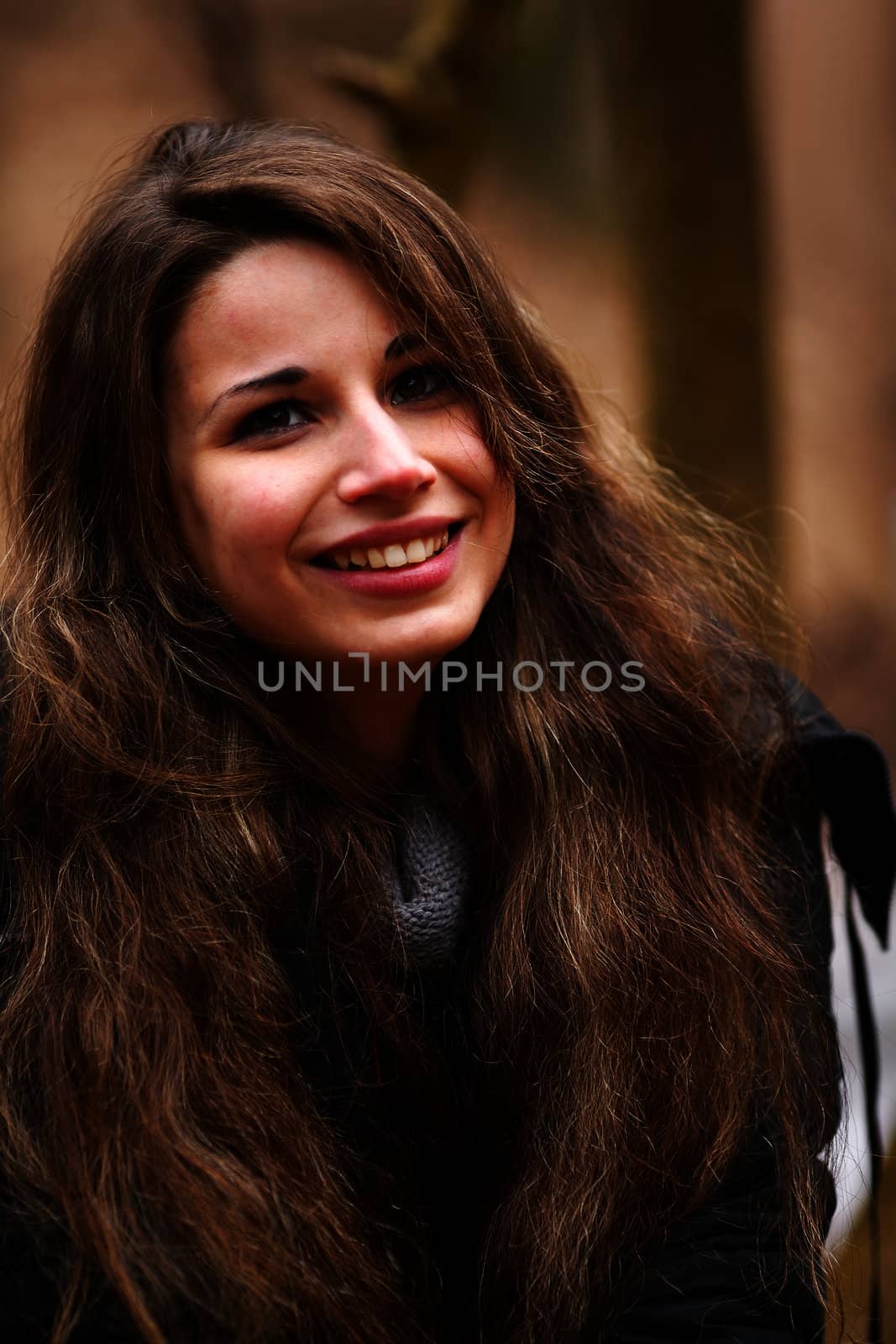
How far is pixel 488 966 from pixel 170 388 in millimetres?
766

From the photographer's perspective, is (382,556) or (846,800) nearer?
(382,556)

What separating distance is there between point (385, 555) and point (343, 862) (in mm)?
353

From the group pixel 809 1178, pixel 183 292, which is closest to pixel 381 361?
pixel 183 292

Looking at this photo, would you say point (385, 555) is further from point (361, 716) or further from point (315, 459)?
point (361, 716)

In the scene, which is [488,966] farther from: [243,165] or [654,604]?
[243,165]

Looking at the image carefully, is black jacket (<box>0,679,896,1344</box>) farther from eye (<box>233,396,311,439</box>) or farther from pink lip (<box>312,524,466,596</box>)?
eye (<box>233,396,311,439</box>)

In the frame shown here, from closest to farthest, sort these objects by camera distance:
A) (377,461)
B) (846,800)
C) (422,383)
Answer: (377,461) < (422,383) < (846,800)

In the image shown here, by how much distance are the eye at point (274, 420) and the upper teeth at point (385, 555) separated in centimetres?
15

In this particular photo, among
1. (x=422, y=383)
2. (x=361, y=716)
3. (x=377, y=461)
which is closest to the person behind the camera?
(x=377, y=461)

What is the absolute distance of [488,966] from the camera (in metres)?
1.45

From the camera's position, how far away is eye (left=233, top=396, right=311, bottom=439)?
1353mm

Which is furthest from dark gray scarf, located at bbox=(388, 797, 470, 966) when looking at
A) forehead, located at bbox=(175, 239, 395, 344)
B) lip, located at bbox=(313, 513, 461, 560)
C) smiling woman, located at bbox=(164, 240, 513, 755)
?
forehead, located at bbox=(175, 239, 395, 344)

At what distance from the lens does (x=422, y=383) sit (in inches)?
55.9

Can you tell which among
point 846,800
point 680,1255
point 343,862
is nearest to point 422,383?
point 343,862
